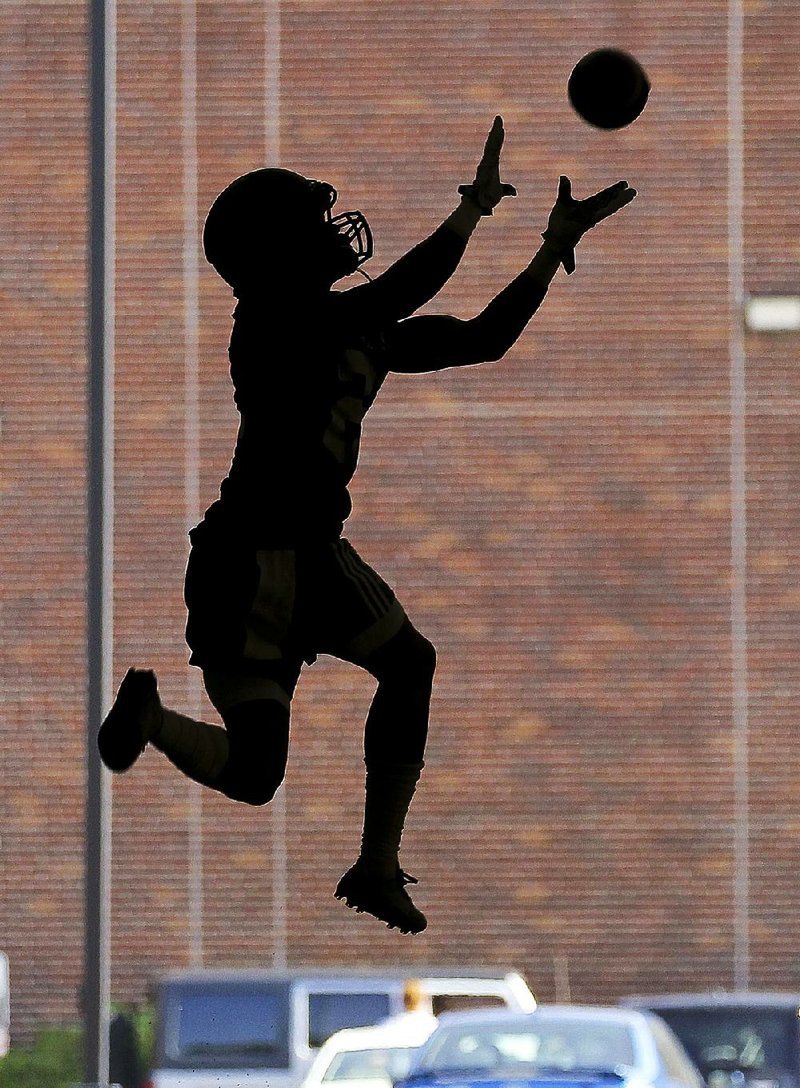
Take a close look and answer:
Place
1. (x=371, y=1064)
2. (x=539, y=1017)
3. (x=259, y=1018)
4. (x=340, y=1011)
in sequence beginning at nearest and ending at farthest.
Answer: (x=539, y=1017) → (x=371, y=1064) → (x=259, y=1018) → (x=340, y=1011)

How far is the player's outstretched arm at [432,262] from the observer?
365 centimetres

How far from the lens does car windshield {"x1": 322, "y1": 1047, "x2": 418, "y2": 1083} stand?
14.0 m

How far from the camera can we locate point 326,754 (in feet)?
67.5

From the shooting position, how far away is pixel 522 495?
67.4 ft

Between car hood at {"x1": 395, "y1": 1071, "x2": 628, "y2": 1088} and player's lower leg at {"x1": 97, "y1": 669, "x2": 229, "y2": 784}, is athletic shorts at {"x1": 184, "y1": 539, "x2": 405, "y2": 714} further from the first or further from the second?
Answer: car hood at {"x1": 395, "y1": 1071, "x2": 628, "y2": 1088}

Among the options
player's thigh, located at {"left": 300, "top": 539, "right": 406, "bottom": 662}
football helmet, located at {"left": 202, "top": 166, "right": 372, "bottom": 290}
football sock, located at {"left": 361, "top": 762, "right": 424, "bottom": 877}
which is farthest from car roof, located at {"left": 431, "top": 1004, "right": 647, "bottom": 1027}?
football helmet, located at {"left": 202, "top": 166, "right": 372, "bottom": 290}

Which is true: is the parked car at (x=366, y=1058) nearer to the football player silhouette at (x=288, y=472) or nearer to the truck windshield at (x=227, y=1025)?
the truck windshield at (x=227, y=1025)

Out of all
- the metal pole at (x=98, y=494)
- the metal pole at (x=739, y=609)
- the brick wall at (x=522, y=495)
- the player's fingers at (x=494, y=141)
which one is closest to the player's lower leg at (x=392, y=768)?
the player's fingers at (x=494, y=141)

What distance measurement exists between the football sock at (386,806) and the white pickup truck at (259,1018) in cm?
1239

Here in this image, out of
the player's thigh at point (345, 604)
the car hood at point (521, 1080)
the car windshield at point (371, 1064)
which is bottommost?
the car windshield at point (371, 1064)

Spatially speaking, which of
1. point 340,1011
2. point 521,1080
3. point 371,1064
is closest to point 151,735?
point 521,1080

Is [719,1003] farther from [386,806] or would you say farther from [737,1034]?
[386,806]

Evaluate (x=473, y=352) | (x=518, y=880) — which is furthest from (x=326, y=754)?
(x=473, y=352)

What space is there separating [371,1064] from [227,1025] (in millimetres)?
3090
